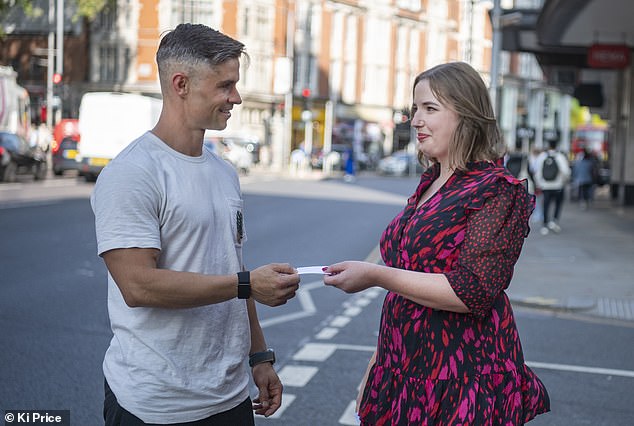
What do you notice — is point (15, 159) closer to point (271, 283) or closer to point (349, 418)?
point (349, 418)

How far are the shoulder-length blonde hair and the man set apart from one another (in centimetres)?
65

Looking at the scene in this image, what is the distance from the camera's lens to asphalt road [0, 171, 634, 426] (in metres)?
6.32

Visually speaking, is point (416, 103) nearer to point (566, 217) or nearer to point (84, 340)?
point (84, 340)

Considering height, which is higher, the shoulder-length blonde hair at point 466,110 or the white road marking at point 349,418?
the shoulder-length blonde hair at point 466,110

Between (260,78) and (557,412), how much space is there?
2363 inches

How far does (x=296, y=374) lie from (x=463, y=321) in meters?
4.10

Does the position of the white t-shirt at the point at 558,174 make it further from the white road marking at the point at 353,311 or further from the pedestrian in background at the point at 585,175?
the white road marking at the point at 353,311

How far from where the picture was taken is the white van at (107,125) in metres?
32.0

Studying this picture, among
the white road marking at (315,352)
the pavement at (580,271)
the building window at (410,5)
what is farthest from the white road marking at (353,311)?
the building window at (410,5)

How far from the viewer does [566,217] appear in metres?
26.7

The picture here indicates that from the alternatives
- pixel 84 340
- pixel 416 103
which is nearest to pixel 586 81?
pixel 84 340

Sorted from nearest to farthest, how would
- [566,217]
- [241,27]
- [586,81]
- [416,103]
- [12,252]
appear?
1. [416,103]
2. [12,252]
3. [566,217]
4. [586,81]
5. [241,27]

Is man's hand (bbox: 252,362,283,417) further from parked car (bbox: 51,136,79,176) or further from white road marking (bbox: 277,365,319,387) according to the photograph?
parked car (bbox: 51,136,79,176)

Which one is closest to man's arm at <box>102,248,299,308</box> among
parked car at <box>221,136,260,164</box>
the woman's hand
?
the woman's hand
